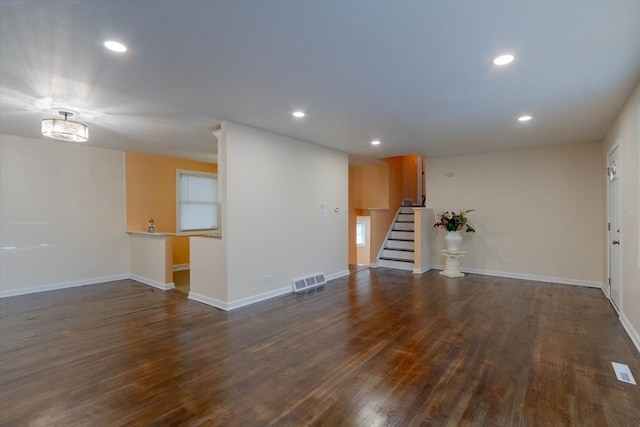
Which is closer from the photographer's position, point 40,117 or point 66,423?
point 66,423

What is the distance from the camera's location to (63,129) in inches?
147

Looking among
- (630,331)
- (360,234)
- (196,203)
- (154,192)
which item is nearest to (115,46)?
(154,192)

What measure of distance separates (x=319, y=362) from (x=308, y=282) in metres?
2.71

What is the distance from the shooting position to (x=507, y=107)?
3666mm

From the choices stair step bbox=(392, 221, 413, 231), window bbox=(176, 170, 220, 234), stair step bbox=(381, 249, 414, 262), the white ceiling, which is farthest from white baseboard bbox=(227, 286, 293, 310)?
stair step bbox=(392, 221, 413, 231)

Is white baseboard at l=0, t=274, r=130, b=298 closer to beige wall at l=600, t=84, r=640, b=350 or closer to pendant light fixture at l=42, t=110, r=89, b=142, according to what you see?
pendant light fixture at l=42, t=110, r=89, b=142

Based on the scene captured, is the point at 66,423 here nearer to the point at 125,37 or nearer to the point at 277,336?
the point at 277,336

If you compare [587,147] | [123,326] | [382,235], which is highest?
[587,147]

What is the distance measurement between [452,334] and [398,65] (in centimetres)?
275

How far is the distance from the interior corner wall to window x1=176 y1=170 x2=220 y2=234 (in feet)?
11.0

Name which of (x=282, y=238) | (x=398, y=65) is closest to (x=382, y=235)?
(x=282, y=238)

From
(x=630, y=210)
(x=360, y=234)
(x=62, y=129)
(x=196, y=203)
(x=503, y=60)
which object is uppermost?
(x=503, y=60)

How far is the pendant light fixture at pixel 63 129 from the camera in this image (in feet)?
12.1

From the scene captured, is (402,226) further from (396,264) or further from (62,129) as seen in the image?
(62,129)
